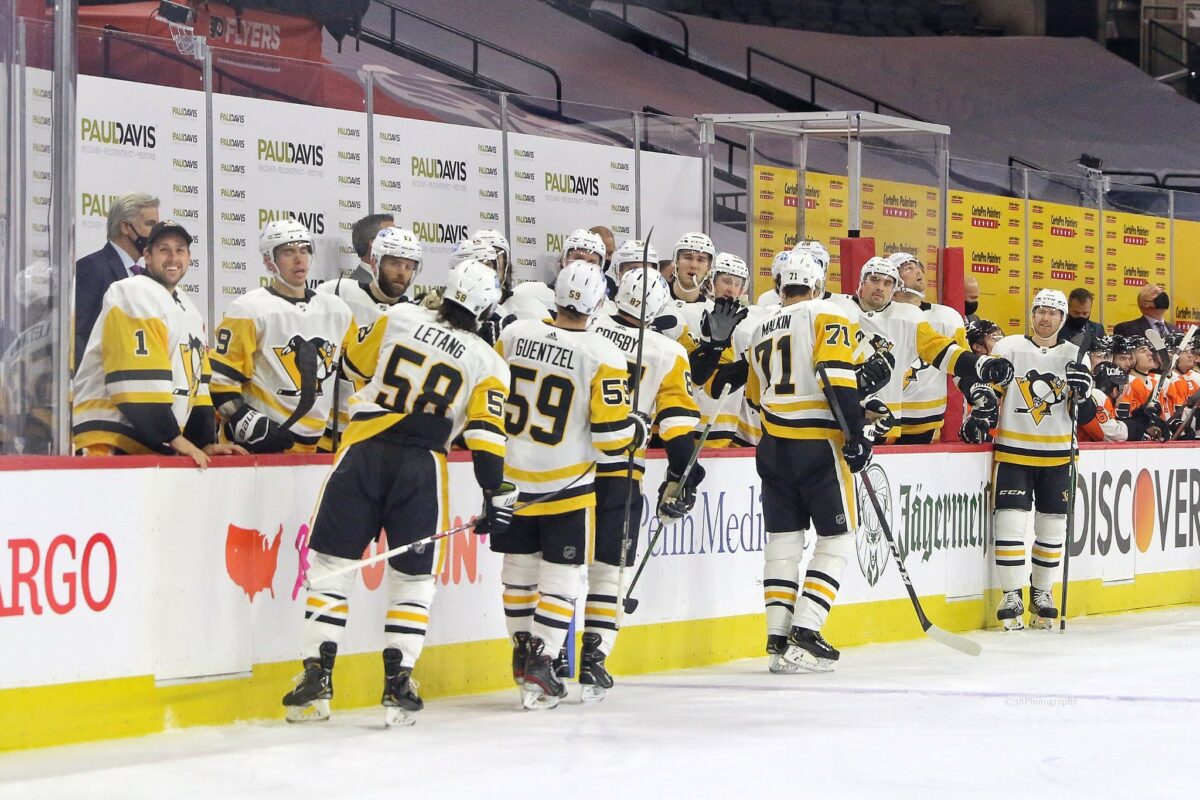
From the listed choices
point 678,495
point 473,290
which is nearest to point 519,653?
point 678,495

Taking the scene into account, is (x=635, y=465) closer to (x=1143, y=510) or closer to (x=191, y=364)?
(x=191, y=364)

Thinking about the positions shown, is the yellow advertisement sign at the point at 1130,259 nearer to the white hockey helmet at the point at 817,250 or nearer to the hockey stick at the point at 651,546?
the white hockey helmet at the point at 817,250

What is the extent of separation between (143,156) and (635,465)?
266cm

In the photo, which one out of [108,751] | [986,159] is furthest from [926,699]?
[986,159]

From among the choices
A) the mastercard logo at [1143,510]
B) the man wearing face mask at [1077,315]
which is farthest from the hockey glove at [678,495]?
the mastercard logo at [1143,510]

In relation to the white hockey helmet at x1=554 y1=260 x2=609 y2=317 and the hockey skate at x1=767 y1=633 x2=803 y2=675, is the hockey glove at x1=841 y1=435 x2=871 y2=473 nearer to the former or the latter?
the hockey skate at x1=767 y1=633 x2=803 y2=675

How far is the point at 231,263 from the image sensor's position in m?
8.41

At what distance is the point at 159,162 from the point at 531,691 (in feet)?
10.2

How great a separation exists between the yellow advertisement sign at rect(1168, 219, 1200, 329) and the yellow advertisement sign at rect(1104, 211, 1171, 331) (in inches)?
8.3

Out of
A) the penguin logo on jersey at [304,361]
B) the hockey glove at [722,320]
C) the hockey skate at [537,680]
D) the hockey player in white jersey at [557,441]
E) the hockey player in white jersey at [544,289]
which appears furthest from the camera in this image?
the hockey player in white jersey at [544,289]

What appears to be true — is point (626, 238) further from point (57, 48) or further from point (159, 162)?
point (57, 48)

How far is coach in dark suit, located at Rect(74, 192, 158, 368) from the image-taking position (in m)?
6.47

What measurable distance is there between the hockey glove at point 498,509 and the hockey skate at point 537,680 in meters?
0.62

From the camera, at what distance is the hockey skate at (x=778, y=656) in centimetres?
784
